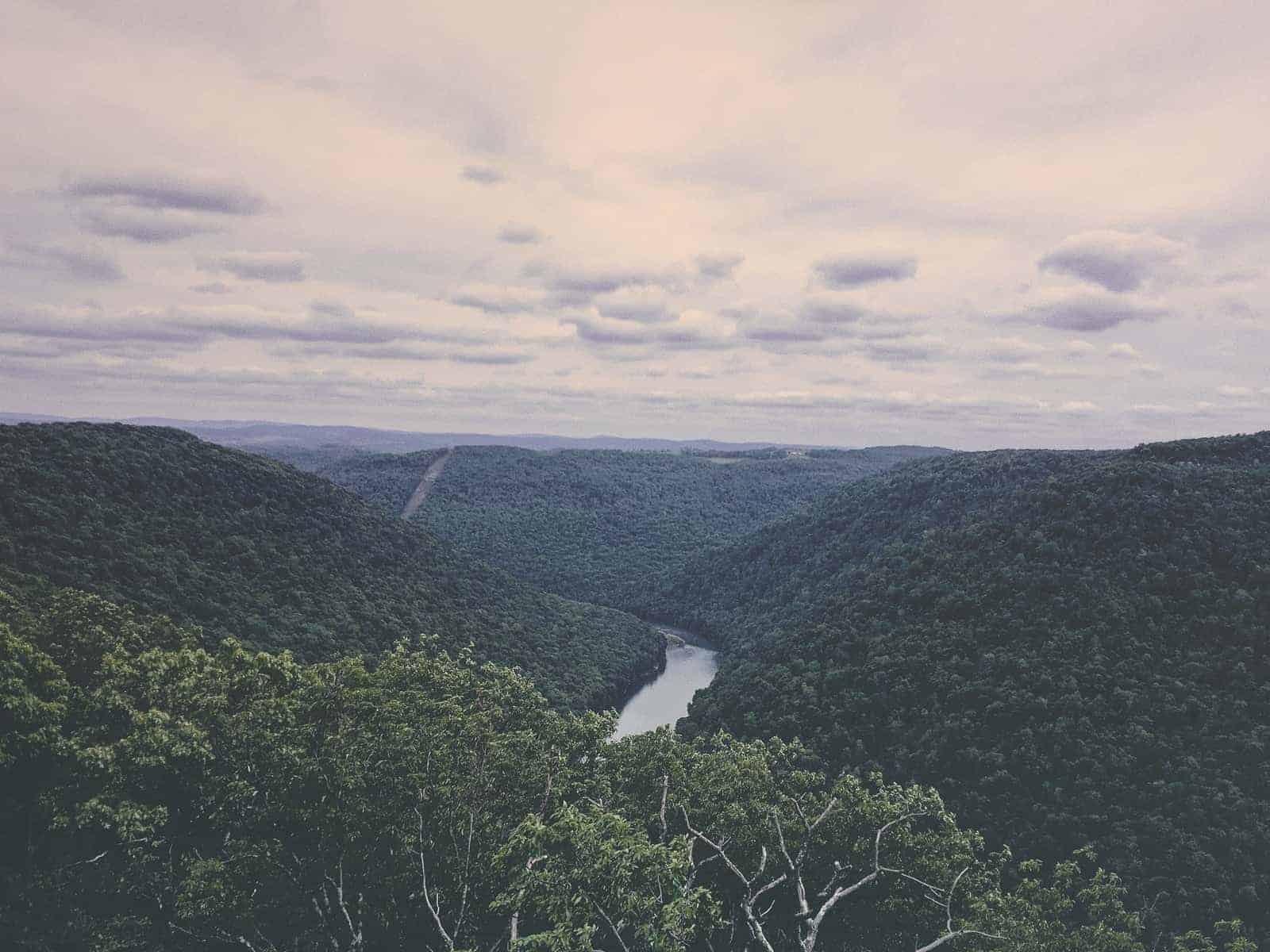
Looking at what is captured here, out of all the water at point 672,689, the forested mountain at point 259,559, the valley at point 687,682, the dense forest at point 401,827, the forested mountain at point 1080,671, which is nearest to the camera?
the dense forest at point 401,827

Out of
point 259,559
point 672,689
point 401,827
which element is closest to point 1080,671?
point 401,827

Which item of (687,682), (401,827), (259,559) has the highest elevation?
(259,559)

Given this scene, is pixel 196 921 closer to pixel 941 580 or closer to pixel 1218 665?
pixel 1218 665

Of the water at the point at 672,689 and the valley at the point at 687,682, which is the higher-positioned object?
the valley at the point at 687,682

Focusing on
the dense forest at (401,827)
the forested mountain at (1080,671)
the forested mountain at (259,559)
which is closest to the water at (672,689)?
the forested mountain at (259,559)

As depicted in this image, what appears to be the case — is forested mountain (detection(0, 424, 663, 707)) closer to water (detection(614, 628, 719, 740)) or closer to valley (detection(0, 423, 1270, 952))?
valley (detection(0, 423, 1270, 952))

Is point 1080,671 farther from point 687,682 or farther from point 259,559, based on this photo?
point 259,559

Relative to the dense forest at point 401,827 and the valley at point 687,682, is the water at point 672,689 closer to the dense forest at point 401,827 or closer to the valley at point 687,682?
the valley at point 687,682
